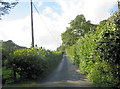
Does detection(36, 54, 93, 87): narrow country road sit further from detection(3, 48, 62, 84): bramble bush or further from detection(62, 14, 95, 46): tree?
detection(62, 14, 95, 46): tree

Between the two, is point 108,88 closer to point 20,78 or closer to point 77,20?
point 20,78

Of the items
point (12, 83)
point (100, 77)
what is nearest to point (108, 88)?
point (100, 77)

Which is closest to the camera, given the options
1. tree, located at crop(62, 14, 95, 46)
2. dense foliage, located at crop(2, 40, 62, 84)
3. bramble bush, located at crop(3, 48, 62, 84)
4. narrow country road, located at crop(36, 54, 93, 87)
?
dense foliage, located at crop(2, 40, 62, 84)

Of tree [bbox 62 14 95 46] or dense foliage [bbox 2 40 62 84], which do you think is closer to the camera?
dense foliage [bbox 2 40 62 84]

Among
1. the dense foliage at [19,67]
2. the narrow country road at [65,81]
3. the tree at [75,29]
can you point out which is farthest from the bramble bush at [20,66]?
the tree at [75,29]

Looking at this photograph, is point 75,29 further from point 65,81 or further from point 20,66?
point 20,66

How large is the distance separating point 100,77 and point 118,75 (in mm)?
941

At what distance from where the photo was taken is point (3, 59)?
17.6 feet

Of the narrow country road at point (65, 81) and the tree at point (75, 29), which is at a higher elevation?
the tree at point (75, 29)

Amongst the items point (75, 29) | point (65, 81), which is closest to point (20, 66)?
point (65, 81)

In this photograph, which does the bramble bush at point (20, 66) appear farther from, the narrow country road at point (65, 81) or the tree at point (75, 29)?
the tree at point (75, 29)

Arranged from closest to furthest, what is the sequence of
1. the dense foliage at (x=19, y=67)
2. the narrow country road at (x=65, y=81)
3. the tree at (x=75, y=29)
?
the dense foliage at (x=19, y=67), the narrow country road at (x=65, y=81), the tree at (x=75, y=29)

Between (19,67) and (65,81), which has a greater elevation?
(19,67)

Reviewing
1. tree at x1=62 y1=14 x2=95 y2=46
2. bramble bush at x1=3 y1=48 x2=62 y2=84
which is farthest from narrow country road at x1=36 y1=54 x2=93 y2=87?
Result: tree at x1=62 y1=14 x2=95 y2=46
